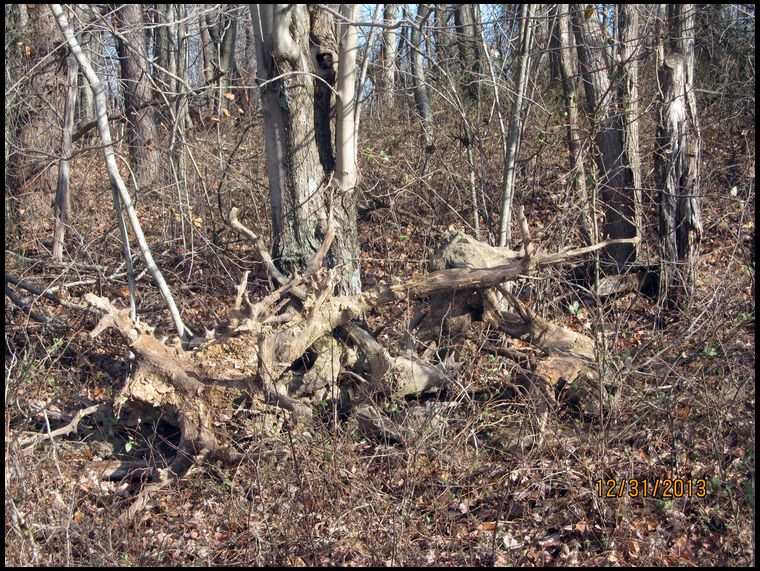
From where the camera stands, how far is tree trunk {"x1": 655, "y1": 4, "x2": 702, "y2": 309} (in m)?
6.32

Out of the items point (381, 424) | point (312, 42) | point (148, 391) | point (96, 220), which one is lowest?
point (381, 424)

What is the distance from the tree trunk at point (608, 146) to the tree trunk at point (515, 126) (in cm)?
84

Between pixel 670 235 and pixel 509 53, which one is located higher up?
pixel 509 53

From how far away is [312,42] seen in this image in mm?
5617

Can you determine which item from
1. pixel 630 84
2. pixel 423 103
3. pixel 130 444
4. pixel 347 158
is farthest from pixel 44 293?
pixel 630 84

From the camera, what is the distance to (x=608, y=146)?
684 centimetres

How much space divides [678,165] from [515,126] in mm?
1661

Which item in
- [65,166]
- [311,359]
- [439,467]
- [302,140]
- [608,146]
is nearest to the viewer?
[439,467]

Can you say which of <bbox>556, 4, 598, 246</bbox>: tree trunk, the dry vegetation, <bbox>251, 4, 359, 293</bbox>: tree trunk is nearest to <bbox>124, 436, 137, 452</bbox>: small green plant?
the dry vegetation

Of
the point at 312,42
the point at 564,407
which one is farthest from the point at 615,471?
the point at 312,42

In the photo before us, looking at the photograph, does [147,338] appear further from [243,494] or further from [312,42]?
[312,42]

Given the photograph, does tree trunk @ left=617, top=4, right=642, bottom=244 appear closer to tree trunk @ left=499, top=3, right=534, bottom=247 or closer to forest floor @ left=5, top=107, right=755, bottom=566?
tree trunk @ left=499, top=3, right=534, bottom=247

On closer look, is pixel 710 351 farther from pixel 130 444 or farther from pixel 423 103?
pixel 423 103

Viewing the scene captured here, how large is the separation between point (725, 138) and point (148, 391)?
25.4 ft
